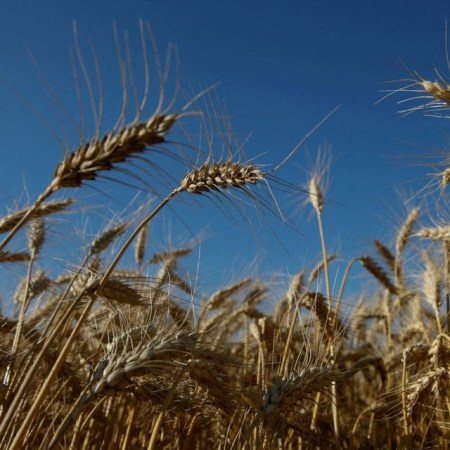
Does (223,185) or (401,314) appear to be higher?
(401,314)

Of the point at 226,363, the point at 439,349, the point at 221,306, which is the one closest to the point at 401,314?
the point at 221,306

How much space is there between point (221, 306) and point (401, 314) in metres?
1.75

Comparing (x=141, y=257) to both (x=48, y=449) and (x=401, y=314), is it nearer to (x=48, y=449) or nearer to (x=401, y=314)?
(x=401, y=314)

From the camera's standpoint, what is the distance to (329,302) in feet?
12.0

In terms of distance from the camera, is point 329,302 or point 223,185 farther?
point 329,302

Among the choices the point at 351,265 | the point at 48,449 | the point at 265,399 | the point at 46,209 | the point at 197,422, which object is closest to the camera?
the point at 48,449

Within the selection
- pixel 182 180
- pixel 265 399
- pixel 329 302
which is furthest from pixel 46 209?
pixel 329 302

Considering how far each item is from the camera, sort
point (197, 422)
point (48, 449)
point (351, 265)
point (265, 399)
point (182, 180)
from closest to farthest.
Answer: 1. point (48, 449)
2. point (182, 180)
3. point (265, 399)
4. point (197, 422)
5. point (351, 265)

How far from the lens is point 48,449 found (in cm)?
167

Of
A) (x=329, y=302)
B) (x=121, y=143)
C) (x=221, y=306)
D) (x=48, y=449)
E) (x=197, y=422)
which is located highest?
(x=221, y=306)

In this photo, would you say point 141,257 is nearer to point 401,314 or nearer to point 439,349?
point 401,314

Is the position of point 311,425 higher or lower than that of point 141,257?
lower

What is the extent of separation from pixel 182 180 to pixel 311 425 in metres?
1.79

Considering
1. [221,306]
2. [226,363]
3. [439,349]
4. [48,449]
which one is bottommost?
[48,449]
